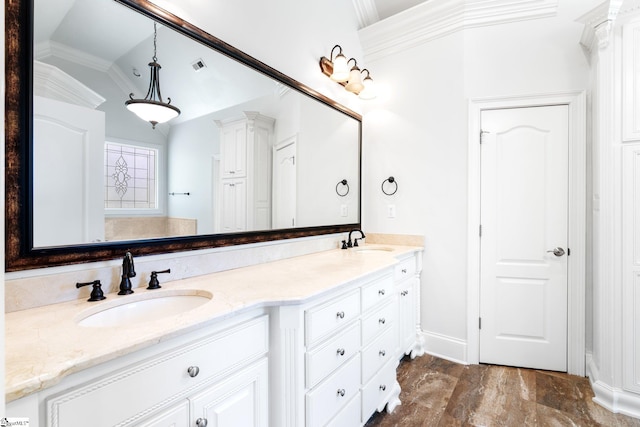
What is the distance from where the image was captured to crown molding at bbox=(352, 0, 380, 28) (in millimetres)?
2956

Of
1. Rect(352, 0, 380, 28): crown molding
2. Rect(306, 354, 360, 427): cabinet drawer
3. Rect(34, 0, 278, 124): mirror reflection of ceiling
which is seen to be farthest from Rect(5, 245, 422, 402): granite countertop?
Rect(352, 0, 380, 28): crown molding

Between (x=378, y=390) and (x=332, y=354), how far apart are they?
0.64 metres

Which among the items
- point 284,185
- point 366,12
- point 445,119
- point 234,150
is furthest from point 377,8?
point 234,150

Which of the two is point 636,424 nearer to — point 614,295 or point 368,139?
point 614,295

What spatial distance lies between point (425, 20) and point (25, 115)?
9.29ft

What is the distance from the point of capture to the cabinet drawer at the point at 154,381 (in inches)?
28.7

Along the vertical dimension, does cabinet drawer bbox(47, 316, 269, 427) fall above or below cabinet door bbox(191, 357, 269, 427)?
above

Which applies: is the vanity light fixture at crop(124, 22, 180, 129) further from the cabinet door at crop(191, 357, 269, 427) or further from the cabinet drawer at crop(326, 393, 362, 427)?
the cabinet drawer at crop(326, 393, 362, 427)

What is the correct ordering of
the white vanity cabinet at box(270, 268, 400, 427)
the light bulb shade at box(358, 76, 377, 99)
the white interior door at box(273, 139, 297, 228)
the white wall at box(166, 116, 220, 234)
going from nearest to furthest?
the white vanity cabinet at box(270, 268, 400, 427)
the white wall at box(166, 116, 220, 234)
the white interior door at box(273, 139, 297, 228)
the light bulb shade at box(358, 76, 377, 99)

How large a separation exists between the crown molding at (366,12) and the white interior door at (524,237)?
1492 millimetres

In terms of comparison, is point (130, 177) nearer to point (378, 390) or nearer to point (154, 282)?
point (154, 282)

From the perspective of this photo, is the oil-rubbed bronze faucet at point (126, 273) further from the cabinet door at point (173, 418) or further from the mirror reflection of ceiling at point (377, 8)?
the mirror reflection of ceiling at point (377, 8)

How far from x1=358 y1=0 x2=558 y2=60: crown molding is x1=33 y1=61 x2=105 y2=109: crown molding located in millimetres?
2510

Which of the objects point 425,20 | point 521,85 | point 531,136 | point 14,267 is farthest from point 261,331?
point 425,20
